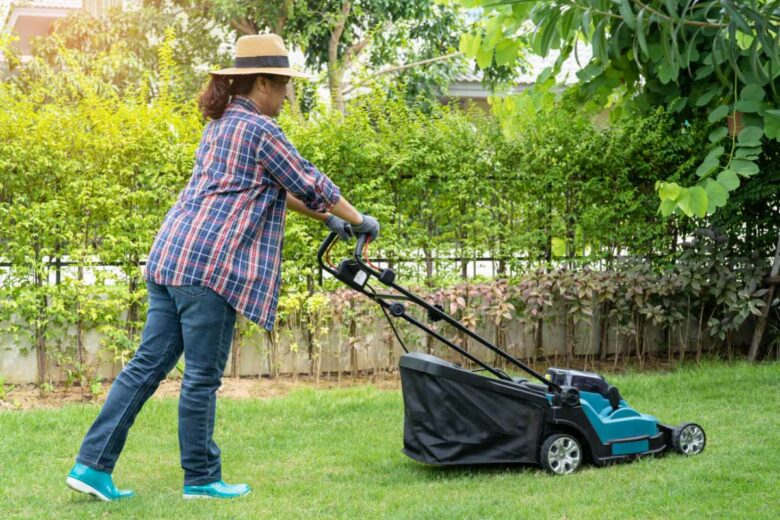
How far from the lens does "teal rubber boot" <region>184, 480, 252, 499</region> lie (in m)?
4.17

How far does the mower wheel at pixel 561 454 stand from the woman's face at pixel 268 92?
1850 mm

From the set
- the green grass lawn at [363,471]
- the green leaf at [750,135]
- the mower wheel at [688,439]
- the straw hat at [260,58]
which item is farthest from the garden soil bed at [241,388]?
the green leaf at [750,135]

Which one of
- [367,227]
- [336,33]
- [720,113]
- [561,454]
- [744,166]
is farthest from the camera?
[336,33]

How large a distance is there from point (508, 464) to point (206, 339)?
150 centimetres

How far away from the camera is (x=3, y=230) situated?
656cm

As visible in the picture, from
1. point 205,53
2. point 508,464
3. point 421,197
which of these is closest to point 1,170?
point 421,197

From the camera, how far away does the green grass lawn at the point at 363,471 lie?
3994 mm

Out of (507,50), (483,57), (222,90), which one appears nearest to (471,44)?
(483,57)

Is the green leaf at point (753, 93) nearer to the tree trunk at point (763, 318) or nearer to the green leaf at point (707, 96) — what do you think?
the green leaf at point (707, 96)

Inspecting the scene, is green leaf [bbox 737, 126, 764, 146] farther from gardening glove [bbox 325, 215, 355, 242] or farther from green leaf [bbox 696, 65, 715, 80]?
gardening glove [bbox 325, 215, 355, 242]

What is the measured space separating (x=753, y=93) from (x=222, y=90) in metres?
2.05

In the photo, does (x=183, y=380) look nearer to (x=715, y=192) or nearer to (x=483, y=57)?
(x=483, y=57)

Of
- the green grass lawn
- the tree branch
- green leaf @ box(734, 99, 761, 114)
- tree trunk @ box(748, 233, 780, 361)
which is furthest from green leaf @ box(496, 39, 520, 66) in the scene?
the tree branch

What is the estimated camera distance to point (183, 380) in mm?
4145
